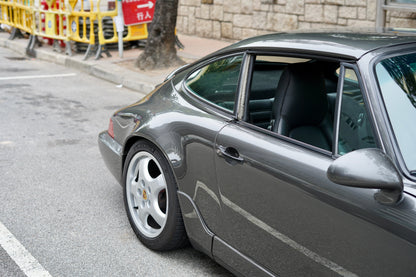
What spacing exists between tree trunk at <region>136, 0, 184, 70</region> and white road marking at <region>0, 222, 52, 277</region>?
6.68 m

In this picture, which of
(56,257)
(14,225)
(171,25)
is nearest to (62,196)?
(14,225)

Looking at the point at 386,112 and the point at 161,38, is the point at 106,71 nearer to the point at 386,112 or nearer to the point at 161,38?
the point at 161,38

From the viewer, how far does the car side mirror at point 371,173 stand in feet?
7.73

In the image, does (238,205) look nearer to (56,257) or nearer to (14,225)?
(56,257)

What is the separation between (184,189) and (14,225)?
1589 mm

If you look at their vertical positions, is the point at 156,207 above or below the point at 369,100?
below

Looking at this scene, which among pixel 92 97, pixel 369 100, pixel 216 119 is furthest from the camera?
pixel 92 97

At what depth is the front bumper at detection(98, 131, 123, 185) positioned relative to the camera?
4.41 metres

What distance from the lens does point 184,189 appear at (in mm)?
3658

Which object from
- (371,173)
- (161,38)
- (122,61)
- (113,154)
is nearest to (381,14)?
(161,38)

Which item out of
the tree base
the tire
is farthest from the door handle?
the tree base

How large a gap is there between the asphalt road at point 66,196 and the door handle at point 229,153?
0.92 meters

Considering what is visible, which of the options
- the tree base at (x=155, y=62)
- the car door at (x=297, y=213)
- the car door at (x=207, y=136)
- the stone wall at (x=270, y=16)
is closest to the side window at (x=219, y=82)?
the car door at (x=207, y=136)

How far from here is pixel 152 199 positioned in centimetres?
397
